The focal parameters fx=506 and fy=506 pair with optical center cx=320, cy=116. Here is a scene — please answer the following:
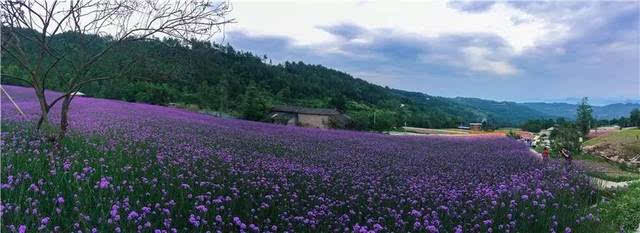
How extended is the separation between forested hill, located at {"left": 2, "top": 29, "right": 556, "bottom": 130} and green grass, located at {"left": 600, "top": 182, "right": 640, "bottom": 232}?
558 centimetres

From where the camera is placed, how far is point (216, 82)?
44938 millimetres

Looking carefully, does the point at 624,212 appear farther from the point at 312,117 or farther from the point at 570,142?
the point at 312,117

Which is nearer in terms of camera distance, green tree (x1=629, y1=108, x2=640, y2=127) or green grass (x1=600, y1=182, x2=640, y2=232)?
green grass (x1=600, y1=182, x2=640, y2=232)

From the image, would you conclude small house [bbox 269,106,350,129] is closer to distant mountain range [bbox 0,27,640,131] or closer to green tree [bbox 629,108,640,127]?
distant mountain range [bbox 0,27,640,131]

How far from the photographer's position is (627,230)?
5941mm

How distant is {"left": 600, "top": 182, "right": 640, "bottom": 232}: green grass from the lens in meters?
6.32

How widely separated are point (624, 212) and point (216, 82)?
40.8 meters

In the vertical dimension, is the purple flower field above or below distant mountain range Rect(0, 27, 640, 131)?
below

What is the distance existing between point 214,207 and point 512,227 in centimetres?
294

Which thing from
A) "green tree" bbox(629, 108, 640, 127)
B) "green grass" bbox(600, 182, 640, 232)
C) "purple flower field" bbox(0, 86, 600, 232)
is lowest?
"green grass" bbox(600, 182, 640, 232)

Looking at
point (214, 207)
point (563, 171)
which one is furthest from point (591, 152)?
point (214, 207)

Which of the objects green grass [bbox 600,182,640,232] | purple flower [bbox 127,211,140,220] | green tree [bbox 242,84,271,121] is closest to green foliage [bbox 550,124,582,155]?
green grass [bbox 600,182,640,232]

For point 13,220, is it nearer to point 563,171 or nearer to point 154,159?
point 154,159

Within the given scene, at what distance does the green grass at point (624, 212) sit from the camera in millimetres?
6316
